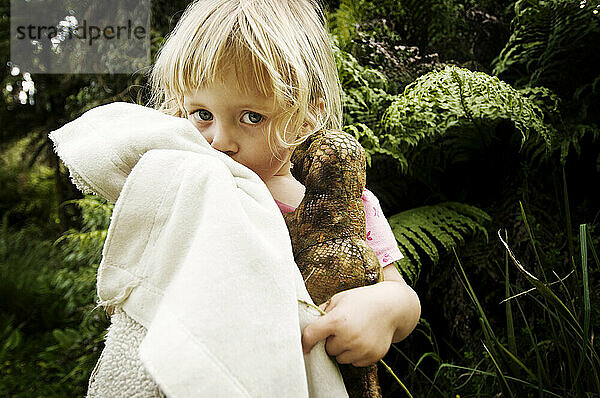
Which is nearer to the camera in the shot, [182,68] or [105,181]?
[105,181]

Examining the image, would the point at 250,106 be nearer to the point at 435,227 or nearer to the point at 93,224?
the point at 435,227

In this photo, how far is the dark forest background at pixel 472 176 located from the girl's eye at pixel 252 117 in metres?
0.80

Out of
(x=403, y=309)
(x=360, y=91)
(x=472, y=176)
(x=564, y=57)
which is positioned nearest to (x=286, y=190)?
(x=403, y=309)

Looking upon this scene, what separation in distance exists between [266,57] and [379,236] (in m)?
0.38

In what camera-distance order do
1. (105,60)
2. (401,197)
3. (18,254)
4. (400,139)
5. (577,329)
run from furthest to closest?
1. (18,254)
2. (105,60)
3. (401,197)
4. (400,139)
5. (577,329)

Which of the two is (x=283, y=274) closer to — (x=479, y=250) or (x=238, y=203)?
(x=238, y=203)

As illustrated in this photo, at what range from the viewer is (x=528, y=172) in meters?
1.93

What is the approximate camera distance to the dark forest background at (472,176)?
5.54 feet

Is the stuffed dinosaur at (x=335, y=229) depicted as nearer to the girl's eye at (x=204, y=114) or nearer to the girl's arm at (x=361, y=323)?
the girl's arm at (x=361, y=323)

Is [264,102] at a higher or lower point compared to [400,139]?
higher

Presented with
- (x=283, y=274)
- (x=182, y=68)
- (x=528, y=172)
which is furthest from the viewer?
(x=528, y=172)

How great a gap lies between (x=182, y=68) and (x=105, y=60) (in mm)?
2484

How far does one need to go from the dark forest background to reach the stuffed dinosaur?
612 mm

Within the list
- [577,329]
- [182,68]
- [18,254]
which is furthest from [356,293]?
[18,254]
